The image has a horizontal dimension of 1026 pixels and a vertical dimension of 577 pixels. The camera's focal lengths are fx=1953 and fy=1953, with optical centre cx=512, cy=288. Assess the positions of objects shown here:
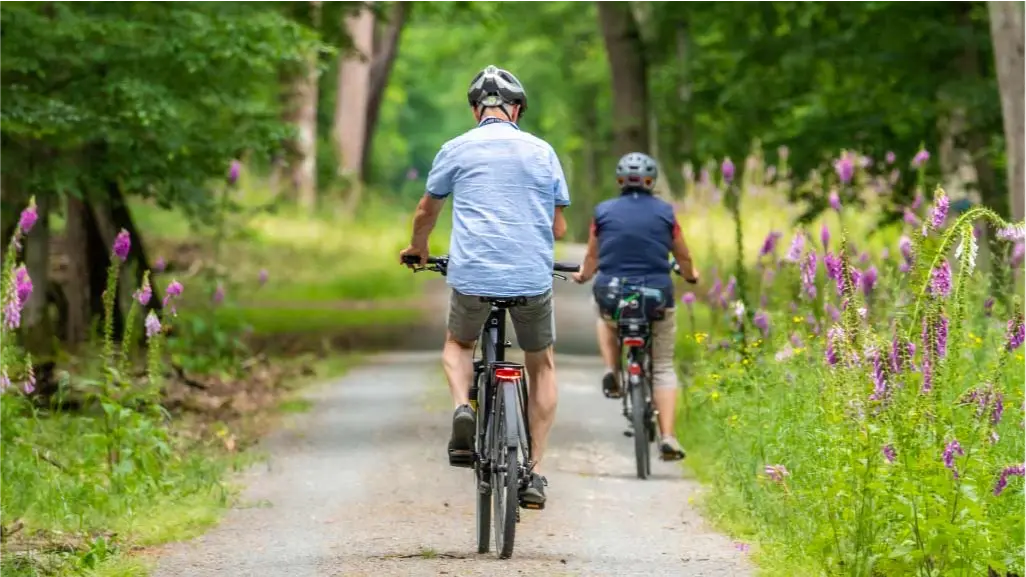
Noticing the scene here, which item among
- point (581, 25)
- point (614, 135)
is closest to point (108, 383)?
point (614, 135)

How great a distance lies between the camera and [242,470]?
11383mm

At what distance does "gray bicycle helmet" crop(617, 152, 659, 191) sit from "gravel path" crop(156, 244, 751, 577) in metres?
1.72

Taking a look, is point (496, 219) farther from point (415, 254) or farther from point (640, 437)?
point (640, 437)

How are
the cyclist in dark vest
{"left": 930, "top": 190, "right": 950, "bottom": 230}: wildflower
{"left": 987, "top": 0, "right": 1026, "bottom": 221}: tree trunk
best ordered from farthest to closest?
{"left": 987, "top": 0, "right": 1026, "bottom": 221}: tree trunk < the cyclist in dark vest < {"left": 930, "top": 190, "right": 950, "bottom": 230}: wildflower

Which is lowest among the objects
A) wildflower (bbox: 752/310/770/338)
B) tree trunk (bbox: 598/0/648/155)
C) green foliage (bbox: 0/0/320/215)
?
wildflower (bbox: 752/310/770/338)

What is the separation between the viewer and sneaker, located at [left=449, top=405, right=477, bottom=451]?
8195 mm

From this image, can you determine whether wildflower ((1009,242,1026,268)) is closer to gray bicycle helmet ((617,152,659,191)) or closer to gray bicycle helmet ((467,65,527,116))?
gray bicycle helmet ((617,152,659,191))

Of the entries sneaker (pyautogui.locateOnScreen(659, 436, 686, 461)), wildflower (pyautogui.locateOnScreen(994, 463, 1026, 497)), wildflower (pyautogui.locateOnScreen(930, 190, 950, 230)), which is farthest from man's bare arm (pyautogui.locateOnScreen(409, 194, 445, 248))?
sneaker (pyautogui.locateOnScreen(659, 436, 686, 461))

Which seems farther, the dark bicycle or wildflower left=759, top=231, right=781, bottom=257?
wildflower left=759, top=231, right=781, bottom=257

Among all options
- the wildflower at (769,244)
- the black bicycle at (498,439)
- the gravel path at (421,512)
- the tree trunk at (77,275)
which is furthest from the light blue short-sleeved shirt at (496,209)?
the tree trunk at (77,275)

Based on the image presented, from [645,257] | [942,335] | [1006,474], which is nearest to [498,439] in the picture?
[942,335]

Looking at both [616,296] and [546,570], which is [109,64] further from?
[546,570]

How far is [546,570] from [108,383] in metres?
3.16

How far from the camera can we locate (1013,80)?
14.7 meters
